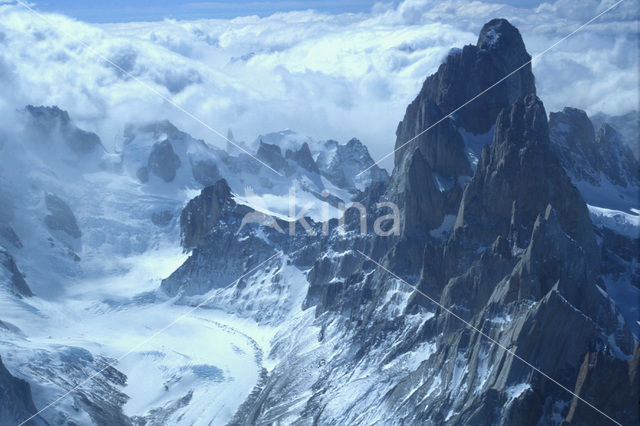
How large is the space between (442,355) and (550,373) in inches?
1251

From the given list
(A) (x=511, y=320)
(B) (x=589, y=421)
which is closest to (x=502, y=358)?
(A) (x=511, y=320)

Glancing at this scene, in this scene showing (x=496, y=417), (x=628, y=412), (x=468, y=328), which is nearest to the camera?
(x=628, y=412)

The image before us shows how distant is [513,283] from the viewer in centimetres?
19012

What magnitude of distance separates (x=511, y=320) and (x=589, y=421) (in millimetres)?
27164

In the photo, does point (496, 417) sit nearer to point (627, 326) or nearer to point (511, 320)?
point (511, 320)

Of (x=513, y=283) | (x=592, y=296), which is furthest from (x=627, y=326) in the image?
(x=513, y=283)

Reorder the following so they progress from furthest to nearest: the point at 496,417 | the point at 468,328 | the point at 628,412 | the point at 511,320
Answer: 1. the point at 468,328
2. the point at 511,320
3. the point at 496,417
4. the point at 628,412

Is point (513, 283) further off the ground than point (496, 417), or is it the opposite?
point (513, 283)

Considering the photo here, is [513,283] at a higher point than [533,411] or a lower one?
higher

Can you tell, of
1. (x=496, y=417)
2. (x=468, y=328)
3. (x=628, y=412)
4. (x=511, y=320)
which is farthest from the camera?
(x=468, y=328)

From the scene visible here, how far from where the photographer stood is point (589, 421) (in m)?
163

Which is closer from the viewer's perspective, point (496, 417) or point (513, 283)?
point (496, 417)

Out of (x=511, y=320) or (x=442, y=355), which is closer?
(x=511, y=320)

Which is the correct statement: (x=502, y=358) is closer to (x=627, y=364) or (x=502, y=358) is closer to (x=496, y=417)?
(x=496, y=417)
